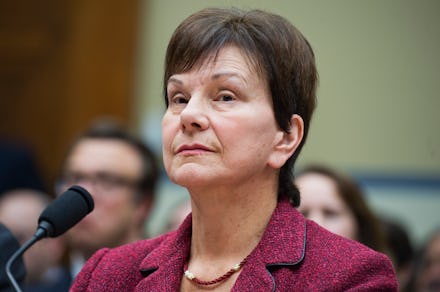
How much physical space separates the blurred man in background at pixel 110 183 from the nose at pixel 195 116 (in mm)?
1812

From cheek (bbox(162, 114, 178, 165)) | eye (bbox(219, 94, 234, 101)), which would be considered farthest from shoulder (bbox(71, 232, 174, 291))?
eye (bbox(219, 94, 234, 101))

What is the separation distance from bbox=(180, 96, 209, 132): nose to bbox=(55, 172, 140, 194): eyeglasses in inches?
74.8

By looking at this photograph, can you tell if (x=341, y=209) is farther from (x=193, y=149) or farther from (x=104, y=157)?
(x=193, y=149)

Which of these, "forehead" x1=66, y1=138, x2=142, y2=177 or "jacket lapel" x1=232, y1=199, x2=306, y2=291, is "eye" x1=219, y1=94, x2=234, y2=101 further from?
"forehead" x1=66, y1=138, x2=142, y2=177

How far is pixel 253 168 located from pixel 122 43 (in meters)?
4.16

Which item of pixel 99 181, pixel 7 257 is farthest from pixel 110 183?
pixel 7 257

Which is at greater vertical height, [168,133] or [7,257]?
[168,133]

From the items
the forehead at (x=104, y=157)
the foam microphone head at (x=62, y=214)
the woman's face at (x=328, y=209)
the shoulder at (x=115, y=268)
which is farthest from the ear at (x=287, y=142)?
the forehead at (x=104, y=157)

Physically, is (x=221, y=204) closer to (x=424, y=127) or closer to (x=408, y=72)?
(x=408, y=72)

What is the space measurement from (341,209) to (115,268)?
1.48 metres

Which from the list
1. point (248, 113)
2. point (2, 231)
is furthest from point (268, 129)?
point (2, 231)

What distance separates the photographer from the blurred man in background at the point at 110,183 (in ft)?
12.3

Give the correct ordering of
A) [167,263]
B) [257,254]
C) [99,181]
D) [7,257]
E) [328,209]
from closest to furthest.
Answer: [257,254] < [167,263] < [7,257] < [328,209] < [99,181]

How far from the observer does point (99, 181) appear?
3.91 m
